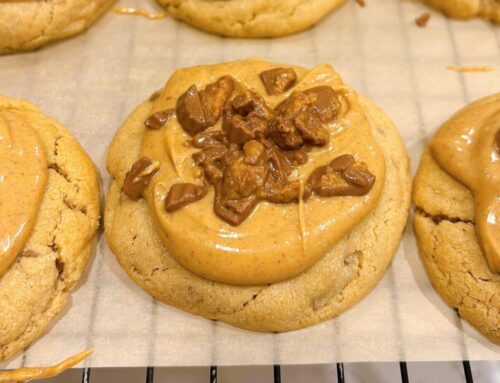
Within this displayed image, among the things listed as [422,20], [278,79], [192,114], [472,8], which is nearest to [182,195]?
[192,114]

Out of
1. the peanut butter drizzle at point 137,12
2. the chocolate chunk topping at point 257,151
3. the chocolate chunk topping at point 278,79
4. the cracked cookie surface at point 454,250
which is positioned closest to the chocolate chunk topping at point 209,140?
the chocolate chunk topping at point 257,151

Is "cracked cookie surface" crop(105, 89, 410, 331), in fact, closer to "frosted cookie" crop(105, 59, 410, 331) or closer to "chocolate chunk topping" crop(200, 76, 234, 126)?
"frosted cookie" crop(105, 59, 410, 331)

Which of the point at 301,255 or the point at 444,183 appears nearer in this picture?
the point at 301,255

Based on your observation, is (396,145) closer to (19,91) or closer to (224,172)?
(224,172)

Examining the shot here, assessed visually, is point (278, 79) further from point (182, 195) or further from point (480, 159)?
point (480, 159)

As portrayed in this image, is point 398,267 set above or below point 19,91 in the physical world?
below

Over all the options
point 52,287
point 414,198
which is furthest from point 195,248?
point 414,198

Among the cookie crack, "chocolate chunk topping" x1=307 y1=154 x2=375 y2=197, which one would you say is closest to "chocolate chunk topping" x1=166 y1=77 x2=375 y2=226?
"chocolate chunk topping" x1=307 y1=154 x2=375 y2=197
